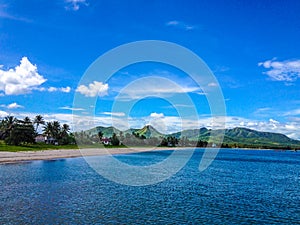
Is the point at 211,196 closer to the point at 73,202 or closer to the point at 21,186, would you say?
the point at 73,202

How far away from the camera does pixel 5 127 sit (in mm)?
147625

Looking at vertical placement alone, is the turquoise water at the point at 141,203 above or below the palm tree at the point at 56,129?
below

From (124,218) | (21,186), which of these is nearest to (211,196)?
(124,218)

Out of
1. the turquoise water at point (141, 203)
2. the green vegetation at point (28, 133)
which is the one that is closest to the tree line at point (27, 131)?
the green vegetation at point (28, 133)

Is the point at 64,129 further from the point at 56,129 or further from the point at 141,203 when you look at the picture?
the point at 141,203

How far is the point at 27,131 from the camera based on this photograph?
136m

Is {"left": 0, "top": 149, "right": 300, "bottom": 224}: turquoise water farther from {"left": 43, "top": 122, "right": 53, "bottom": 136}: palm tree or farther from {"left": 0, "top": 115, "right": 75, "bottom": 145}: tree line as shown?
{"left": 43, "top": 122, "right": 53, "bottom": 136}: palm tree

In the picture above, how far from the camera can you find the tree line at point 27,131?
13000cm

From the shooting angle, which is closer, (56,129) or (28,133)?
(28,133)

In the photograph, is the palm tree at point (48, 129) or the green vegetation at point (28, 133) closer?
the green vegetation at point (28, 133)

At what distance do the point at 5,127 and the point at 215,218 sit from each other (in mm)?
140685

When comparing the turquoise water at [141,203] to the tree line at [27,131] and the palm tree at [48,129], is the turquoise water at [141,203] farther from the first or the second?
the palm tree at [48,129]

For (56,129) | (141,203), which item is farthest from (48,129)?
(141,203)

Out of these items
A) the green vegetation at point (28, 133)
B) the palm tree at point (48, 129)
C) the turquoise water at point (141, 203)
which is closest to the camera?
the turquoise water at point (141, 203)
